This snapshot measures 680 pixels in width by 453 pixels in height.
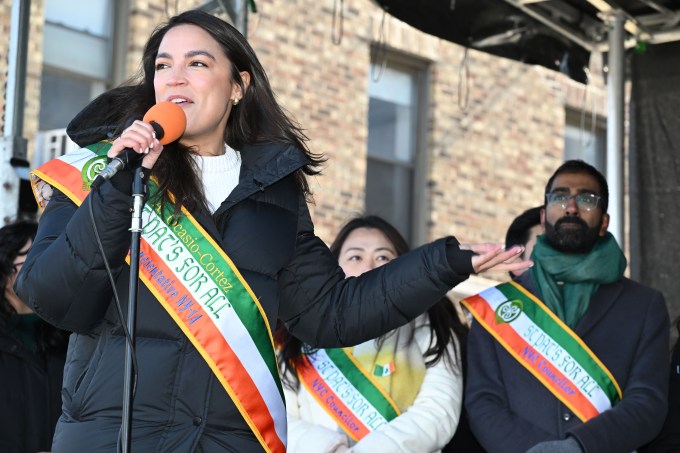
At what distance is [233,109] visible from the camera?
3.18 metres

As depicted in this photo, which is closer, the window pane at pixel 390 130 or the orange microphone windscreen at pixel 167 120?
the orange microphone windscreen at pixel 167 120

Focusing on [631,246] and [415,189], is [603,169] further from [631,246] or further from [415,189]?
[631,246]

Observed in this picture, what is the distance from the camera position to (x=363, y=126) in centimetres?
1045

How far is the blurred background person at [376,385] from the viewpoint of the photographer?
4.39 metres

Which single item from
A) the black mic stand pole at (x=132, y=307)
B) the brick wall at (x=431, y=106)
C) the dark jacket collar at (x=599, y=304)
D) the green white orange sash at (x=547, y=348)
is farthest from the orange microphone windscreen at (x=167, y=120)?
the brick wall at (x=431, y=106)

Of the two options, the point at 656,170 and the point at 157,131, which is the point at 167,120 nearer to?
the point at 157,131

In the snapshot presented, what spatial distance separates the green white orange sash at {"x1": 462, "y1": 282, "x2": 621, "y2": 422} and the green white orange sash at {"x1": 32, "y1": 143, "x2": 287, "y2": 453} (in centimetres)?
197

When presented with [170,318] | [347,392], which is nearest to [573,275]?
[347,392]

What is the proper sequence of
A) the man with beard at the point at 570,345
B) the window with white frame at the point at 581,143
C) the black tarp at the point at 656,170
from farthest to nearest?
the window with white frame at the point at 581,143, the black tarp at the point at 656,170, the man with beard at the point at 570,345

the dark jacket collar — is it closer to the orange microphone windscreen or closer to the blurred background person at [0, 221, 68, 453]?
the blurred background person at [0, 221, 68, 453]

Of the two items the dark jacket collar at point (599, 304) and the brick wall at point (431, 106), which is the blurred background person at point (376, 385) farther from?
the brick wall at point (431, 106)

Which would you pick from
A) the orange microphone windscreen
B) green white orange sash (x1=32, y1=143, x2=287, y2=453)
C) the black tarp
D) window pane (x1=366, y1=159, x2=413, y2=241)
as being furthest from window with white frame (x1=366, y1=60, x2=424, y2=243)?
the orange microphone windscreen

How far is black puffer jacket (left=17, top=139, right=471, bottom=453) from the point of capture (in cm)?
243

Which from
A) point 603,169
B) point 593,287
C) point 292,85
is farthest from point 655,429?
point 603,169
